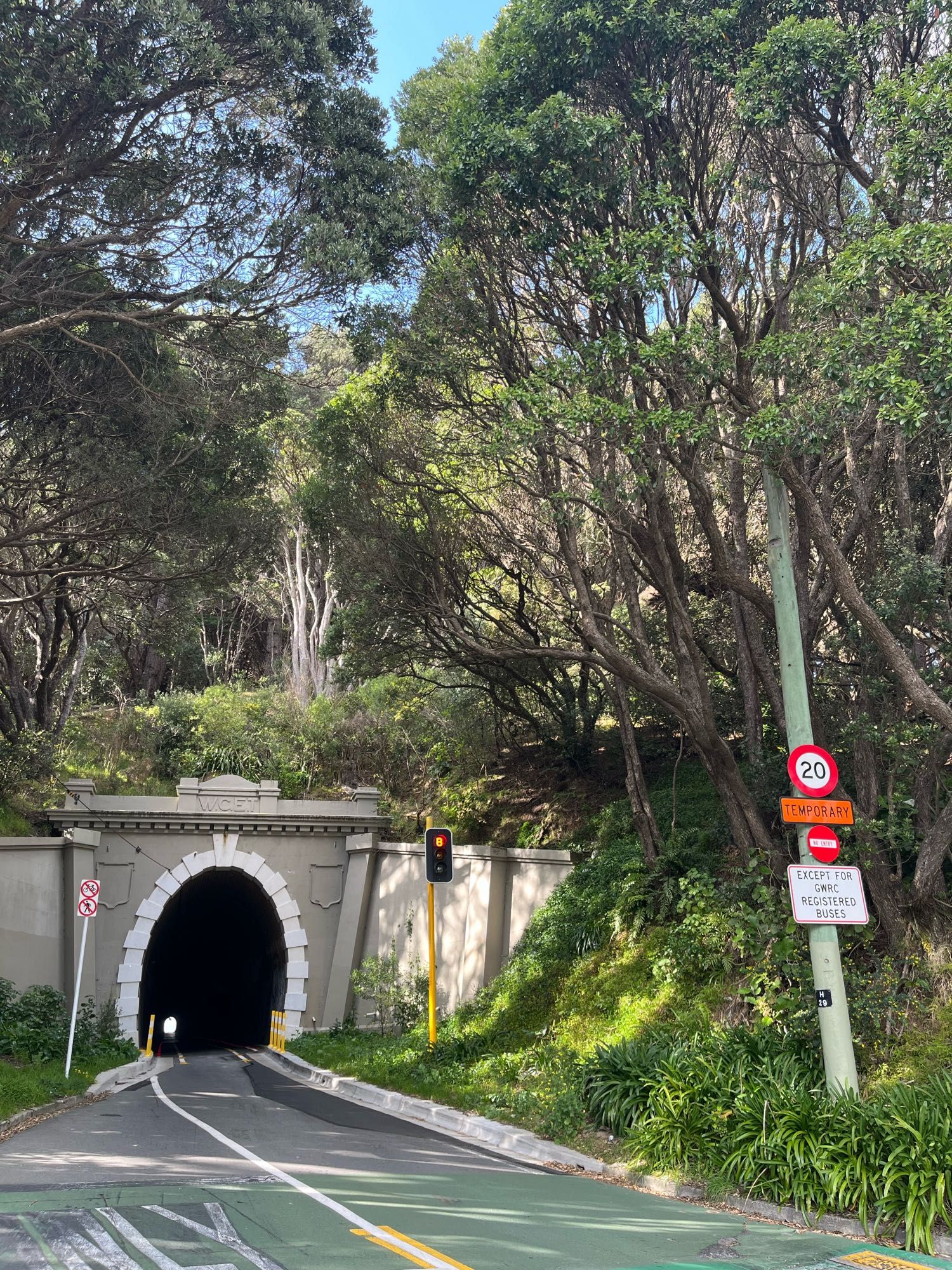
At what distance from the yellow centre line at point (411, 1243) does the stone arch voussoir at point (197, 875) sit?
1603 centimetres

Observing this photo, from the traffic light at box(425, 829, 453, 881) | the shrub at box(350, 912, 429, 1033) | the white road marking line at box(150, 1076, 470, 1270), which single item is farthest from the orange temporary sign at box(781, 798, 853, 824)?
the shrub at box(350, 912, 429, 1033)

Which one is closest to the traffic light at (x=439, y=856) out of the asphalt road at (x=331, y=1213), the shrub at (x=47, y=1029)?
the asphalt road at (x=331, y=1213)

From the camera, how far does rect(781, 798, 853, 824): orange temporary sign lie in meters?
7.56

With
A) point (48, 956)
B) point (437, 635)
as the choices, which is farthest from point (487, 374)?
point (48, 956)

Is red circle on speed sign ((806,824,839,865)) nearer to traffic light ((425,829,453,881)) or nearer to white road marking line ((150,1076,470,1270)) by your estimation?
white road marking line ((150,1076,470,1270))

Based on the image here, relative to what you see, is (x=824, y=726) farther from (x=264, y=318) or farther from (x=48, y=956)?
(x=48, y=956)

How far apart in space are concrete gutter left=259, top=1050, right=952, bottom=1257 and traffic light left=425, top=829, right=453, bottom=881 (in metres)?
2.83

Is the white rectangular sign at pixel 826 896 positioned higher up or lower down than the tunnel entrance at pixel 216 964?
higher up

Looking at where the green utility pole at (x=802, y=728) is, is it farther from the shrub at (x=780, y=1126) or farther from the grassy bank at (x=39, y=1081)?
the grassy bank at (x=39, y=1081)

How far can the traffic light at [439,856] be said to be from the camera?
1414 cm

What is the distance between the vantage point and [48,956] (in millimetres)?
18719

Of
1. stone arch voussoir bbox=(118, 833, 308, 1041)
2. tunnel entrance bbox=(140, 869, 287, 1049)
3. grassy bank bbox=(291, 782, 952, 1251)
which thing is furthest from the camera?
tunnel entrance bbox=(140, 869, 287, 1049)

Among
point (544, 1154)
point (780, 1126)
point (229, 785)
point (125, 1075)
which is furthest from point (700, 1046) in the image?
point (229, 785)

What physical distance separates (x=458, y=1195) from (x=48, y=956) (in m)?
13.9
